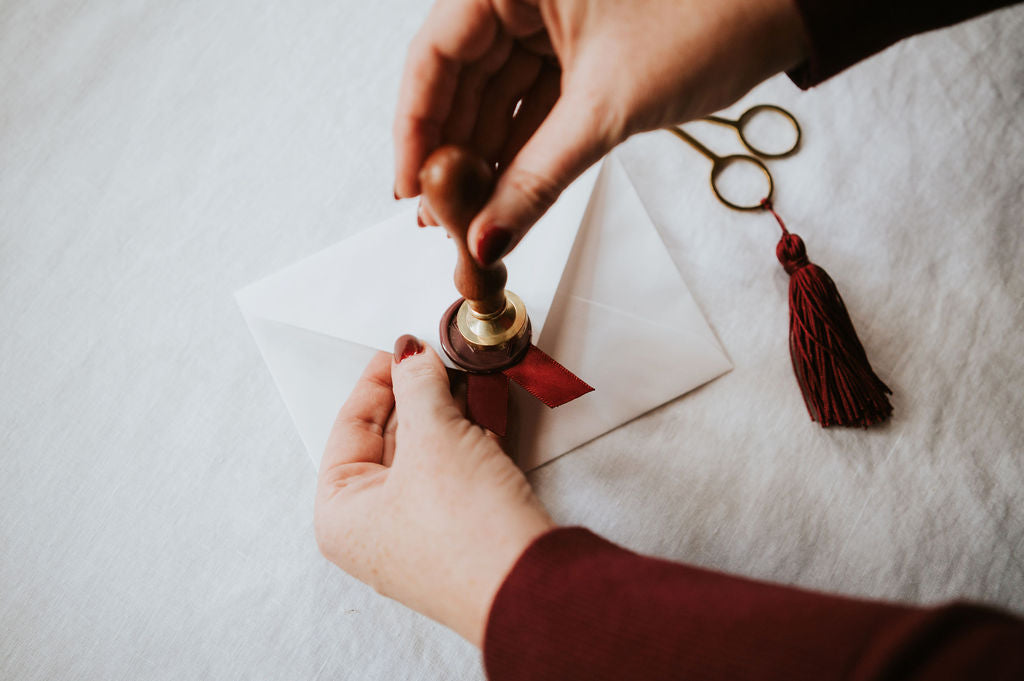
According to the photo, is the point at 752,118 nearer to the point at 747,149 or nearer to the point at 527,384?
the point at 747,149

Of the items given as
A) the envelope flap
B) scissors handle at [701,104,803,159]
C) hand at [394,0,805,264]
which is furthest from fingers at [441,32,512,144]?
scissors handle at [701,104,803,159]

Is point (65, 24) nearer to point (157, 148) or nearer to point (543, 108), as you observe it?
point (157, 148)

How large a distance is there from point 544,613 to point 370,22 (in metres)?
0.65

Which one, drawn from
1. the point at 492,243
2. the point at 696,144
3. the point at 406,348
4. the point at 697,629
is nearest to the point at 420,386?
the point at 406,348

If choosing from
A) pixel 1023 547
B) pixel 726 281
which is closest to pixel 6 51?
pixel 726 281

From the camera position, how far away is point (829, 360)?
0.54 metres

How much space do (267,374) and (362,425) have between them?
5.1 inches

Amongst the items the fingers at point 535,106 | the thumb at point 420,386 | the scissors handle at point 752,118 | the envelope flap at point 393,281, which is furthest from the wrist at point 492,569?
the scissors handle at point 752,118

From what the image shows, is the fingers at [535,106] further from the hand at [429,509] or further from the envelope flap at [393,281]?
the hand at [429,509]

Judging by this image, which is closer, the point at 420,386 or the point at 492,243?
the point at 492,243

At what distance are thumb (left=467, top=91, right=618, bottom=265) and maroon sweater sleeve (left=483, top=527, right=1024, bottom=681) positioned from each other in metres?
0.18

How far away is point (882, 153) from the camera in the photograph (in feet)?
2.02

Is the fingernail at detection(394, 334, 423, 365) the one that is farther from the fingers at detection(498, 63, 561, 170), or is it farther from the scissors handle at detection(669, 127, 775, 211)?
the scissors handle at detection(669, 127, 775, 211)

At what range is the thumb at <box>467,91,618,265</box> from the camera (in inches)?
15.0
